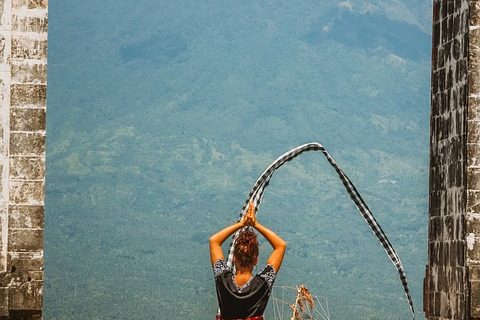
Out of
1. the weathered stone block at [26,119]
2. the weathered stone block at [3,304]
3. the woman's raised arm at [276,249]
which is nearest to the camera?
the woman's raised arm at [276,249]

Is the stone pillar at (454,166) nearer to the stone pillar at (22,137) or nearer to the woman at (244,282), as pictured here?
the stone pillar at (22,137)

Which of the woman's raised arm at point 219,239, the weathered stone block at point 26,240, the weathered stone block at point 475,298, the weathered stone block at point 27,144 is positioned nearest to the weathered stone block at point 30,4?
the weathered stone block at point 27,144

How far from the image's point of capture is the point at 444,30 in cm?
1603

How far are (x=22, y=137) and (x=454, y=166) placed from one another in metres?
4.91

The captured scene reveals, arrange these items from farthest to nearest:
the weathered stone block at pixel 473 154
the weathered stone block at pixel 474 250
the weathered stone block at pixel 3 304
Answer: the weathered stone block at pixel 473 154 → the weathered stone block at pixel 474 250 → the weathered stone block at pixel 3 304

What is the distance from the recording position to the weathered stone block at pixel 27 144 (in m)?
14.0

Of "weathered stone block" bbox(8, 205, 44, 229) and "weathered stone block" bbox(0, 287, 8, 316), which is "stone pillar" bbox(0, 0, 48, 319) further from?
"weathered stone block" bbox(0, 287, 8, 316)

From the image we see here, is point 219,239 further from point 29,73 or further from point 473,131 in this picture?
point 473,131

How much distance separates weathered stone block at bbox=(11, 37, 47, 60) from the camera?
1410 cm

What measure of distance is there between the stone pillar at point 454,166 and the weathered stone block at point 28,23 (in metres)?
4.69

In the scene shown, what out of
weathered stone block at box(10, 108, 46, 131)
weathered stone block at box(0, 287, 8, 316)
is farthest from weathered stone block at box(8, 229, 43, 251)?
weathered stone block at box(10, 108, 46, 131)

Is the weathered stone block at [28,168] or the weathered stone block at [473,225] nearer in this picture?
the weathered stone block at [28,168]

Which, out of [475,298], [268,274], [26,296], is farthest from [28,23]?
[268,274]

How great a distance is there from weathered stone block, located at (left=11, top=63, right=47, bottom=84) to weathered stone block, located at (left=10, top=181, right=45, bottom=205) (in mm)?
1082
